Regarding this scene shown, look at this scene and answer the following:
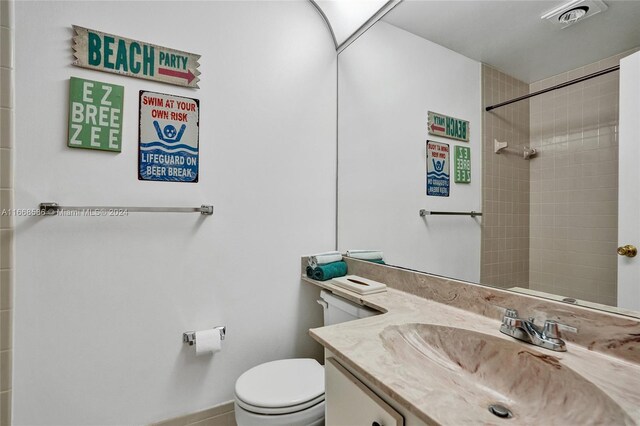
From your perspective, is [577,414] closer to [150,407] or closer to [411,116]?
[411,116]

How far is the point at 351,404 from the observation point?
2.37 ft

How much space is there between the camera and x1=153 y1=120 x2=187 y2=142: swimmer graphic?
1277 millimetres

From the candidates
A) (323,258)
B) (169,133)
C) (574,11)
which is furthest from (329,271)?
(574,11)

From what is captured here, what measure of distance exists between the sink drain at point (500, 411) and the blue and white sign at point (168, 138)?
1354 mm

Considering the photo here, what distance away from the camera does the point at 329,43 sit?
1.74m

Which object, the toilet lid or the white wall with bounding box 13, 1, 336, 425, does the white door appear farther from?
the white wall with bounding box 13, 1, 336, 425

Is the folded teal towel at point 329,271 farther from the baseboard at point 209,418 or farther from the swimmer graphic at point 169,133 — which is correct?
the swimmer graphic at point 169,133

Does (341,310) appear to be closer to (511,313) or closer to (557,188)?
(511,313)

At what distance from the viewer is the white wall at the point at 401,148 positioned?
112cm

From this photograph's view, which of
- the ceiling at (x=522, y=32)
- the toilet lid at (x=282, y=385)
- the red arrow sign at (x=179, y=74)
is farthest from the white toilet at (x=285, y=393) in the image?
the red arrow sign at (x=179, y=74)

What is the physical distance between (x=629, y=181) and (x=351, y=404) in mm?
871

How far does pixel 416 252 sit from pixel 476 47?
2.79 feet

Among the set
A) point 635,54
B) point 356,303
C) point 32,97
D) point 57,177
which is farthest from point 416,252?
point 32,97
